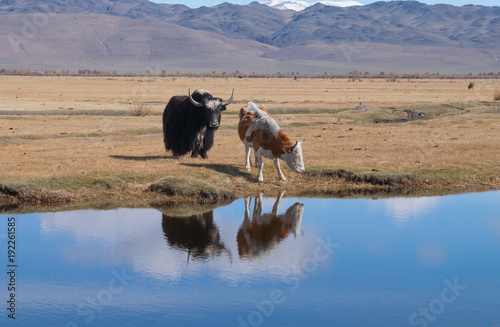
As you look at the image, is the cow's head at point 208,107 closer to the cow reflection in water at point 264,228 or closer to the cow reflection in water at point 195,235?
the cow reflection in water at point 264,228

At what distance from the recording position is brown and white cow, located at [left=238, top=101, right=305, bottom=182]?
61.8 feet

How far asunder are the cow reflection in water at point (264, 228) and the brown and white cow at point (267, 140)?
46.6 inches

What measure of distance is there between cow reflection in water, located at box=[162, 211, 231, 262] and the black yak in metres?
4.39

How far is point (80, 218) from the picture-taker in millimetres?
16406

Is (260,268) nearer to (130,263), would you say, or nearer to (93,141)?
(130,263)

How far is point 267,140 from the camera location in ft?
62.4

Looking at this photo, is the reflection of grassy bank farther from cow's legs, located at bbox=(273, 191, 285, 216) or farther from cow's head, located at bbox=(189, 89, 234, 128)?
cow's head, located at bbox=(189, 89, 234, 128)

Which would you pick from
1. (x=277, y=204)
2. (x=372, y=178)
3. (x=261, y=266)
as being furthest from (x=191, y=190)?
(x=261, y=266)

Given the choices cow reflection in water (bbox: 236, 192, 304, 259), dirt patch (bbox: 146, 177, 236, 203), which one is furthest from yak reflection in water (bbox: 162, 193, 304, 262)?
dirt patch (bbox: 146, 177, 236, 203)

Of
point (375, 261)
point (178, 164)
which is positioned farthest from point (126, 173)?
point (375, 261)

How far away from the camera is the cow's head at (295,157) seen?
18.7 m

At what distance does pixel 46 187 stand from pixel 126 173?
2.23 meters

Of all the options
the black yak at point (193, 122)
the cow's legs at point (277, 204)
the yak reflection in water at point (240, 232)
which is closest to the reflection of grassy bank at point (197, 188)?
the cow's legs at point (277, 204)

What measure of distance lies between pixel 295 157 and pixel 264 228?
345cm
